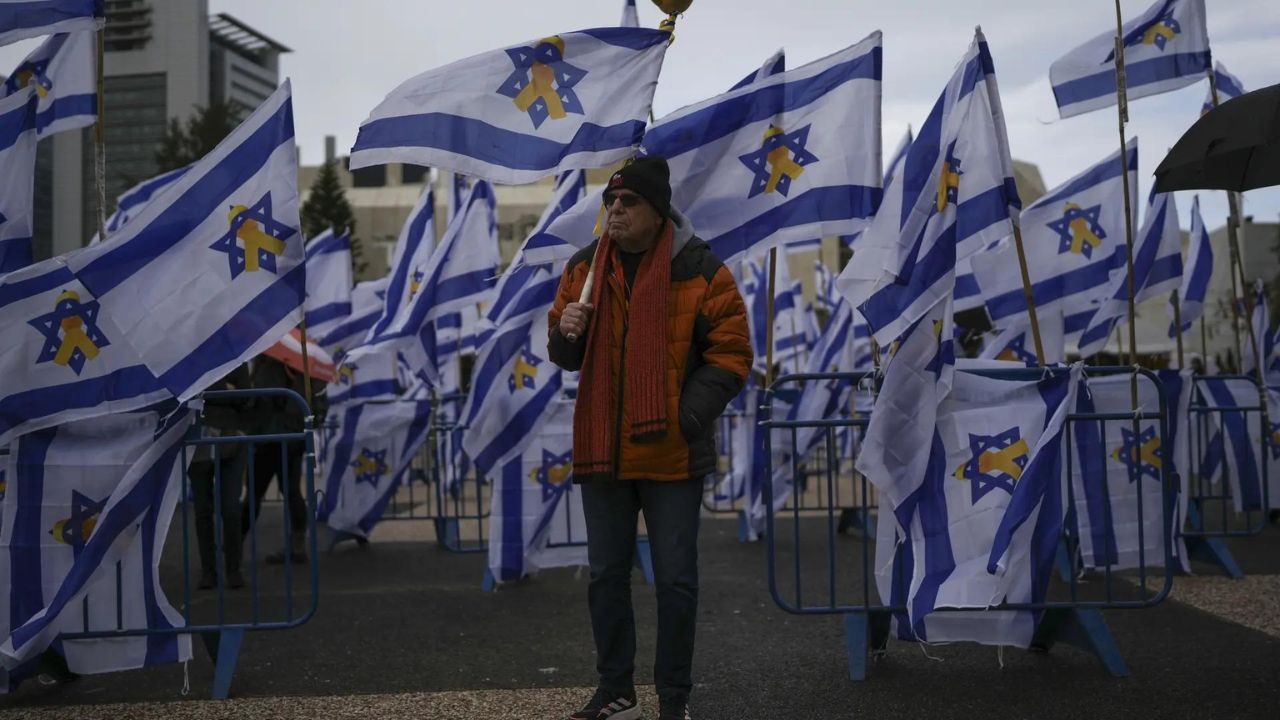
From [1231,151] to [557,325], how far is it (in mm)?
2990

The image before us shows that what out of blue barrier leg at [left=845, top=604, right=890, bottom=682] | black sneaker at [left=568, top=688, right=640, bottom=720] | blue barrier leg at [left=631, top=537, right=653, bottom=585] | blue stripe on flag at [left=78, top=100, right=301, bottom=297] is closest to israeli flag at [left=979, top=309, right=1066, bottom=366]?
blue barrier leg at [left=631, top=537, right=653, bottom=585]

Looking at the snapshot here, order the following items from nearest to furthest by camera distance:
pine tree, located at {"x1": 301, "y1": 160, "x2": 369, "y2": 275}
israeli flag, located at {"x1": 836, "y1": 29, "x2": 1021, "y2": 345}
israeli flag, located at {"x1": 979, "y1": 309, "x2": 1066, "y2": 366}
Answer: israeli flag, located at {"x1": 836, "y1": 29, "x2": 1021, "y2": 345} < israeli flag, located at {"x1": 979, "y1": 309, "x2": 1066, "y2": 366} < pine tree, located at {"x1": 301, "y1": 160, "x2": 369, "y2": 275}

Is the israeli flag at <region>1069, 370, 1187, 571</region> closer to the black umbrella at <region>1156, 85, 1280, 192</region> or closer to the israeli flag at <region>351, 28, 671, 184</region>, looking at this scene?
the black umbrella at <region>1156, 85, 1280, 192</region>

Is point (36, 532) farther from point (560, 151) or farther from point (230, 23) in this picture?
point (230, 23)

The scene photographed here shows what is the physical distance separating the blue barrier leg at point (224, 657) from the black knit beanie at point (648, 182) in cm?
250

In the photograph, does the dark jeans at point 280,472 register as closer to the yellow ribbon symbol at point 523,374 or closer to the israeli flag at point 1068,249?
the yellow ribbon symbol at point 523,374

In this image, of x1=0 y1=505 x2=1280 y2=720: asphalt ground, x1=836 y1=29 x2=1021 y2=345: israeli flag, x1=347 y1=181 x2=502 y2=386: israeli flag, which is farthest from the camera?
x1=347 y1=181 x2=502 y2=386: israeli flag

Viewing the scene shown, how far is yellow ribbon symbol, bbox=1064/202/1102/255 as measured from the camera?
9.47m

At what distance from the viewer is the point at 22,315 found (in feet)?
17.6

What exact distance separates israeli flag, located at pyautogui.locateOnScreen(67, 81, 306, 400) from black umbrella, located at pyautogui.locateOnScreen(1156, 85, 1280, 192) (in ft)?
12.6

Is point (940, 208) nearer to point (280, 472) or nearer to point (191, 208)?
point (191, 208)

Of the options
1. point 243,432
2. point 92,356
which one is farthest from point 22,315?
point 243,432

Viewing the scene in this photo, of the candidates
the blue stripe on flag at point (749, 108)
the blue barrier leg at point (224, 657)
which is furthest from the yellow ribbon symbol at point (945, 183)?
the blue barrier leg at point (224, 657)

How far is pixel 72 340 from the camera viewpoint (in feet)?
17.9
